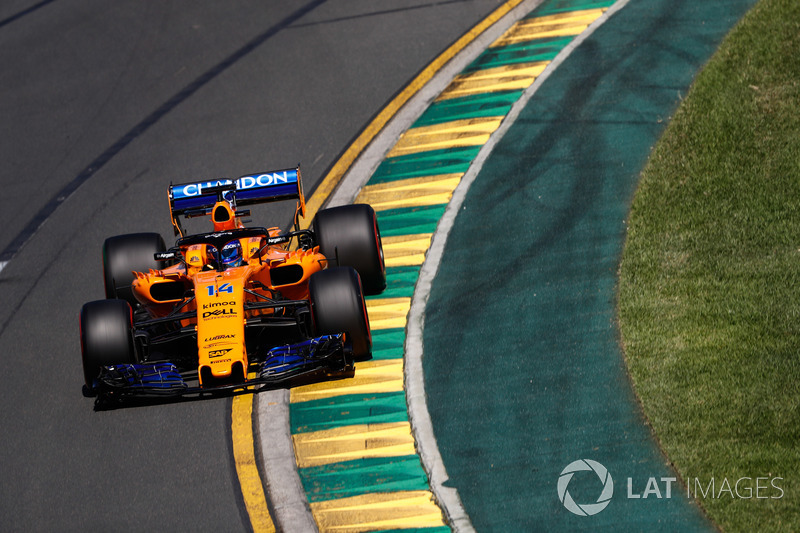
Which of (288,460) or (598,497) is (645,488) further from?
(288,460)

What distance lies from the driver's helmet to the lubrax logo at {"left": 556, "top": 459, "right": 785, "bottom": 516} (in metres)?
3.72

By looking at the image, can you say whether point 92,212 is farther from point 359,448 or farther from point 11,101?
point 359,448

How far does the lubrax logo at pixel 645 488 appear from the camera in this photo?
7.53 m

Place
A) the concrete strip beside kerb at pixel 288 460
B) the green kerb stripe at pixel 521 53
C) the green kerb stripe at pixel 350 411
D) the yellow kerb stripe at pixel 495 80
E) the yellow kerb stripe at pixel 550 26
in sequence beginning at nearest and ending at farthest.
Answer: the concrete strip beside kerb at pixel 288 460, the green kerb stripe at pixel 350 411, the yellow kerb stripe at pixel 495 80, the green kerb stripe at pixel 521 53, the yellow kerb stripe at pixel 550 26

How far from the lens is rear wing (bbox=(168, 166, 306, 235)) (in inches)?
427

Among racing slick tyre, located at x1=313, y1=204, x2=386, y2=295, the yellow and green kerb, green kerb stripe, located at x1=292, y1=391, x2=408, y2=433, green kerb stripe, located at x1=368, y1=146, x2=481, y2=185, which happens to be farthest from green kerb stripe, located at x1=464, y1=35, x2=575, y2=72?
green kerb stripe, located at x1=292, y1=391, x2=408, y2=433

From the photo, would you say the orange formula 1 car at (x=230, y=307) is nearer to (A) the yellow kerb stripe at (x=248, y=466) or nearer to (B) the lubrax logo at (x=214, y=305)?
(B) the lubrax logo at (x=214, y=305)

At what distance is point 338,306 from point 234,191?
8.02 feet

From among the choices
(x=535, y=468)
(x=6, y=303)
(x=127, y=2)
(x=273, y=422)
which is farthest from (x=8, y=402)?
Result: (x=127, y=2)

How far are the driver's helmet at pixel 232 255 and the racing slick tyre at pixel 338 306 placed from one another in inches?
38.8

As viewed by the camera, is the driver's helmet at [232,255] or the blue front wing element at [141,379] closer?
the blue front wing element at [141,379]

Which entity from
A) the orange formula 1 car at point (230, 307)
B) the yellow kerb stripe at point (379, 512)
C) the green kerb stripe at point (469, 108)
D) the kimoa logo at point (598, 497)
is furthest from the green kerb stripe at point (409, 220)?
the kimoa logo at point (598, 497)

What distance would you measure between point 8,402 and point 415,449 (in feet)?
14.0

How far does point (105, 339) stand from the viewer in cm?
906
